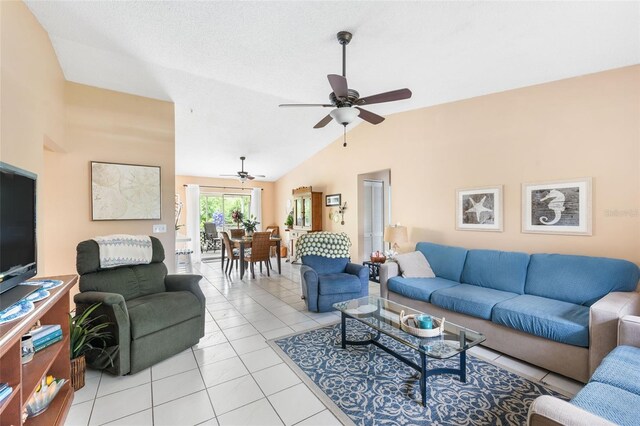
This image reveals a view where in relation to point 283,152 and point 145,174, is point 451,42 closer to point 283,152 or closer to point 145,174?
point 145,174

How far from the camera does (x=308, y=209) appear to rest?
6.63m

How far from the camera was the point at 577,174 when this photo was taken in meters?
2.79

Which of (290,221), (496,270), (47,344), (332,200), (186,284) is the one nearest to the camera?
(47,344)

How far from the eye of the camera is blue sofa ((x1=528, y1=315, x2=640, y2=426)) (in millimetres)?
1108

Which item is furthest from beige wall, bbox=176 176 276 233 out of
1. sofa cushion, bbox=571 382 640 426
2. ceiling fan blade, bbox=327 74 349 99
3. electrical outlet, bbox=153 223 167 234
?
sofa cushion, bbox=571 382 640 426

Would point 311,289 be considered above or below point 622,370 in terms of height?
below

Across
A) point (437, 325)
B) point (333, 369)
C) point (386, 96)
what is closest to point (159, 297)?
point (333, 369)

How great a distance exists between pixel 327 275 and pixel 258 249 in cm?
218

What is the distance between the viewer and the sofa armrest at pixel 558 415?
105 centimetres

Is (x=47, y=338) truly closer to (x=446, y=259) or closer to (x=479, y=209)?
(x=446, y=259)

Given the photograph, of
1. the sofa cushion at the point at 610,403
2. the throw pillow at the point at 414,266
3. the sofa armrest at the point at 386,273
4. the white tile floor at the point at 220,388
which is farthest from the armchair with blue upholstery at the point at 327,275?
the sofa cushion at the point at 610,403

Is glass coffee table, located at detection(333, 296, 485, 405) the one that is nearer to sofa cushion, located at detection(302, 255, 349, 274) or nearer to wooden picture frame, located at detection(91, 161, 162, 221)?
sofa cushion, located at detection(302, 255, 349, 274)

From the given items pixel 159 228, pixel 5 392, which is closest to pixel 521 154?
pixel 5 392

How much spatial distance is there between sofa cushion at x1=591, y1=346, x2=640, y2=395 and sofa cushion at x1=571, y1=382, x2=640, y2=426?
2.2 inches
